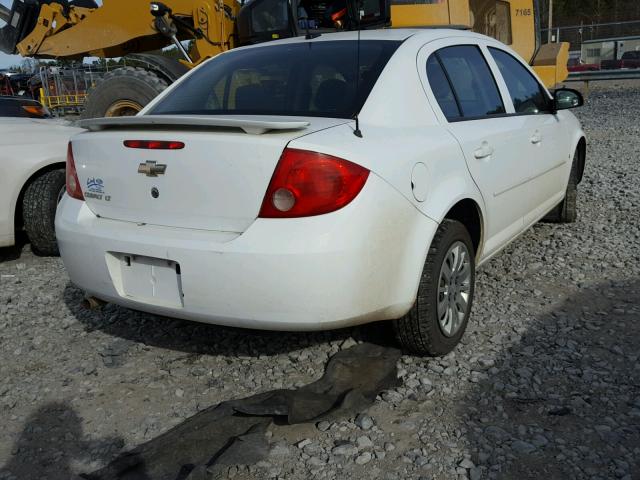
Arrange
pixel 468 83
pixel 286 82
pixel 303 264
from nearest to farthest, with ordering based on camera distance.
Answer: pixel 303 264, pixel 286 82, pixel 468 83

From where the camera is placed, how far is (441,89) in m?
3.45

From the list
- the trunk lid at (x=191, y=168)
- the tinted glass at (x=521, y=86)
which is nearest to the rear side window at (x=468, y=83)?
the tinted glass at (x=521, y=86)

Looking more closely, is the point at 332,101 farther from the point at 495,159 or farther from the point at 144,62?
the point at 144,62

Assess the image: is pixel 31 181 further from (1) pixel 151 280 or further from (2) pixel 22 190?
(1) pixel 151 280

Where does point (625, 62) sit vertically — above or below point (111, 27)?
below

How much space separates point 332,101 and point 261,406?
1474mm

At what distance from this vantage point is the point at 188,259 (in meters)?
2.71

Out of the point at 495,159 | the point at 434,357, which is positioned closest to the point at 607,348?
the point at 434,357

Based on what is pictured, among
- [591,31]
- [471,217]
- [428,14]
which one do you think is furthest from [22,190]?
[591,31]

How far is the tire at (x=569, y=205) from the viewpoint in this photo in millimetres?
5539

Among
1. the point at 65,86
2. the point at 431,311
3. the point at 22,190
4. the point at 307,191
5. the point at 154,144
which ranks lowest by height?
the point at 431,311

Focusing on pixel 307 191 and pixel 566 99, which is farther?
pixel 566 99

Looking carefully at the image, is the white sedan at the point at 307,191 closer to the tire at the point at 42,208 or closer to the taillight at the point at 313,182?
the taillight at the point at 313,182

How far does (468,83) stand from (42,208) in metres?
3.49
